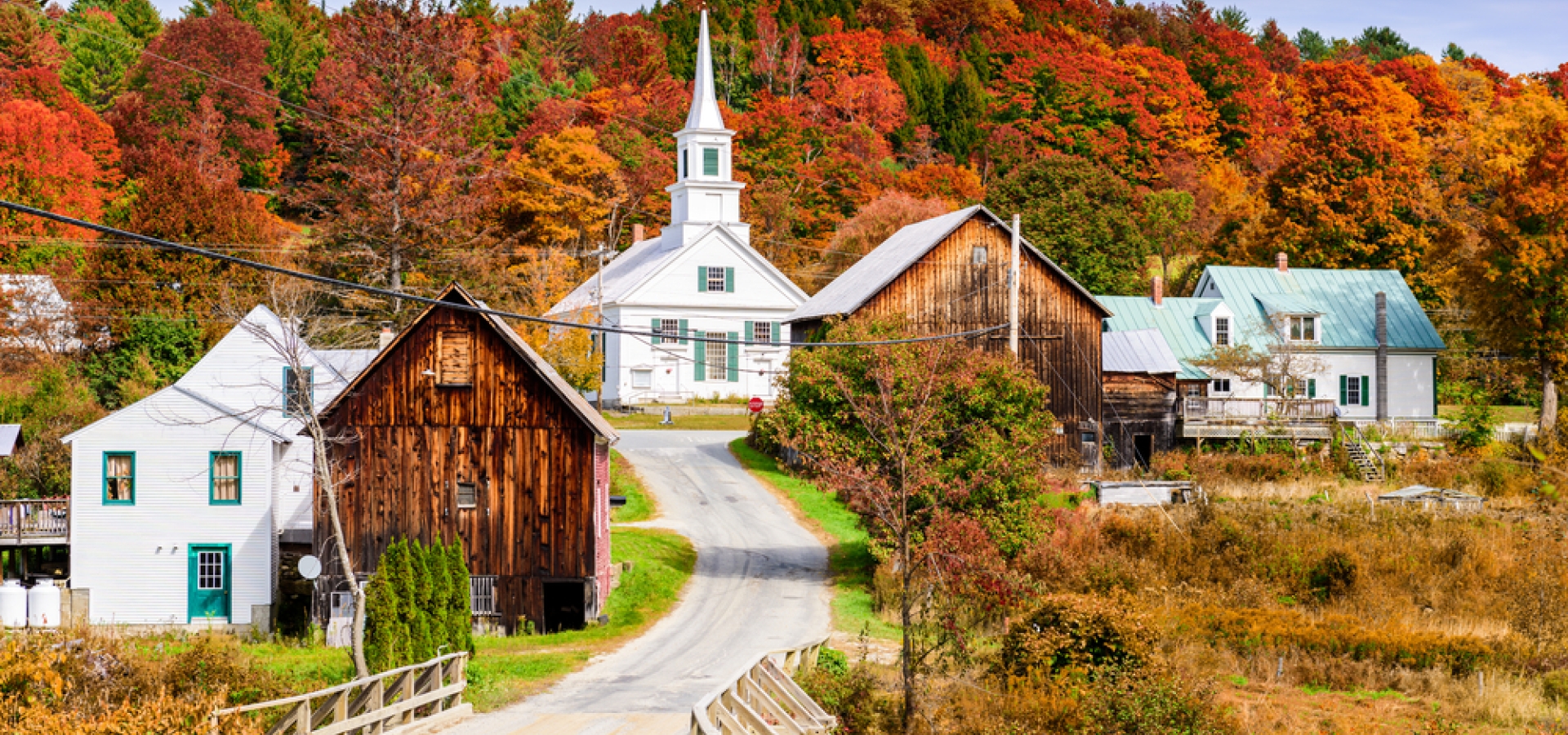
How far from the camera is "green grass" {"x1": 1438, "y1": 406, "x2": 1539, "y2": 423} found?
54.5m

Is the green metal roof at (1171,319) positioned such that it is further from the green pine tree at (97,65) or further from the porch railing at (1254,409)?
the green pine tree at (97,65)

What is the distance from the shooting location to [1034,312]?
47.2 meters

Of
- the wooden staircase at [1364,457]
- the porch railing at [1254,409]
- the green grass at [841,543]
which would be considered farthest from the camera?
the porch railing at [1254,409]

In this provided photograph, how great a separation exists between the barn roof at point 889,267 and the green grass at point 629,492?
309 inches

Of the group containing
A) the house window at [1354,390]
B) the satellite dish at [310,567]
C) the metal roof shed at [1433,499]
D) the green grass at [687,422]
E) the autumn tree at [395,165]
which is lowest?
the satellite dish at [310,567]

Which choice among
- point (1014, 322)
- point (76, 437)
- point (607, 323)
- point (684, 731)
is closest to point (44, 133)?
point (607, 323)

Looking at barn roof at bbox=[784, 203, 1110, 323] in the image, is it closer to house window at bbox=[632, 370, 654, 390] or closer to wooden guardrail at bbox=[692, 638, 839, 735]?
house window at bbox=[632, 370, 654, 390]

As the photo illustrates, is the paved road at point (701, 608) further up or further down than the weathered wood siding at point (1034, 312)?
further down

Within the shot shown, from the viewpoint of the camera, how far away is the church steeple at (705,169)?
207ft

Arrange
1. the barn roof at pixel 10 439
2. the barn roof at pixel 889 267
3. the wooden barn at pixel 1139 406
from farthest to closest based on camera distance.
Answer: the wooden barn at pixel 1139 406 < the barn roof at pixel 889 267 < the barn roof at pixel 10 439

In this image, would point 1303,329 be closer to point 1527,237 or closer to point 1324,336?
point 1324,336

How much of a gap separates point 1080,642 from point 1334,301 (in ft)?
127

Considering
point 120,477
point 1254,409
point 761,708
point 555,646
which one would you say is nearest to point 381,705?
point 761,708

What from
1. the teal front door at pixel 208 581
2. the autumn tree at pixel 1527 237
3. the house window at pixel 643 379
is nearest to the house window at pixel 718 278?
the house window at pixel 643 379
